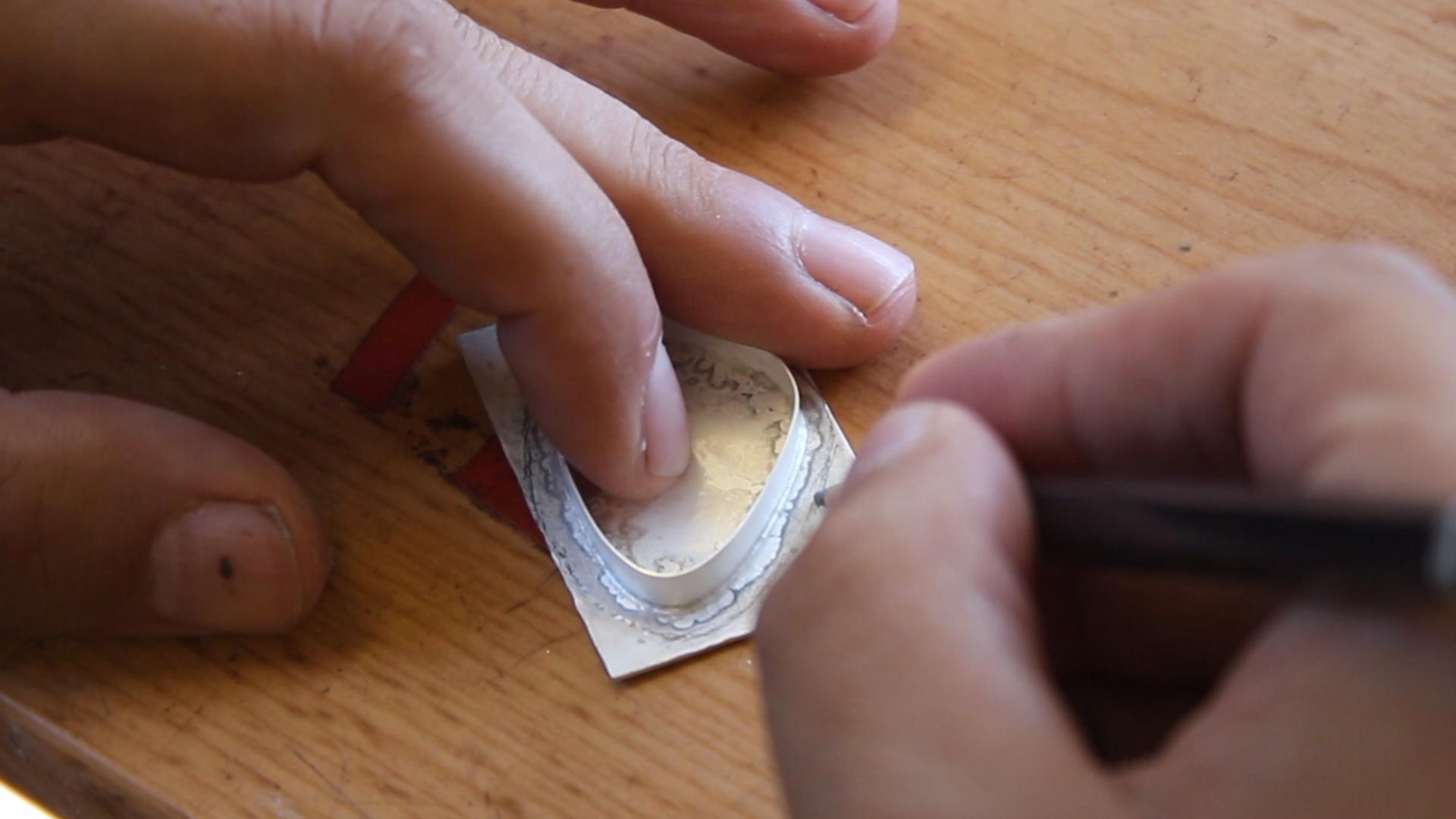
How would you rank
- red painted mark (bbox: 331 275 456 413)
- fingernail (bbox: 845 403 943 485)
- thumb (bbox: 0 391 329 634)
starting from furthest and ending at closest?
red painted mark (bbox: 331 275 456 413) < thumb (bbox: 0 391 329 634) < fingernail (bbox: 845 403 943 485)

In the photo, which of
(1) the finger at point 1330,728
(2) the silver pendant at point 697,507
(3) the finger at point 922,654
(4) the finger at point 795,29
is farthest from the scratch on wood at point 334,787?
(4) the finger at point 795,29

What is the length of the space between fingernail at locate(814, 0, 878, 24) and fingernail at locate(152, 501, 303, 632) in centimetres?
44

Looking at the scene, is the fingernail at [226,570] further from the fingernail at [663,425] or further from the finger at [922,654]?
the finger at [922,654]

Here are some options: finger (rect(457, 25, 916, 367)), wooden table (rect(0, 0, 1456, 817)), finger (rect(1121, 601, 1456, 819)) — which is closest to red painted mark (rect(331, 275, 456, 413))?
wooden table (rect(0, 0, 1456, 817))

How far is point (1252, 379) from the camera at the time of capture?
375mm

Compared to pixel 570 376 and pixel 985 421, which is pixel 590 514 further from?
pixel 985 421

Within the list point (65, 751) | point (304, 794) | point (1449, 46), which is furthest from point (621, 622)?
point (1449, 46)

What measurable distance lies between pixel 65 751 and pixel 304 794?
0.40ft

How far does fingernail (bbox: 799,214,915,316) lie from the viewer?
664 mm

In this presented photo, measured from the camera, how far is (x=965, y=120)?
29.7 inches

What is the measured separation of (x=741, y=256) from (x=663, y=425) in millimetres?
104

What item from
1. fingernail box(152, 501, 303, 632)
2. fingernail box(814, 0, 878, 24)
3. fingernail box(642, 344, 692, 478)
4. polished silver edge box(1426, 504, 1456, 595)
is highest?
polished silver edge box(1426, 504, 1456, 595)

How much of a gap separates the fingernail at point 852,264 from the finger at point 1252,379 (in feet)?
0.64

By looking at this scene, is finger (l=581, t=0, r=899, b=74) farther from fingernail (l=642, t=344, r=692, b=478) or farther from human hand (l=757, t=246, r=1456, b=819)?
human hand (l=757, t=246, r=1456, b=819)
